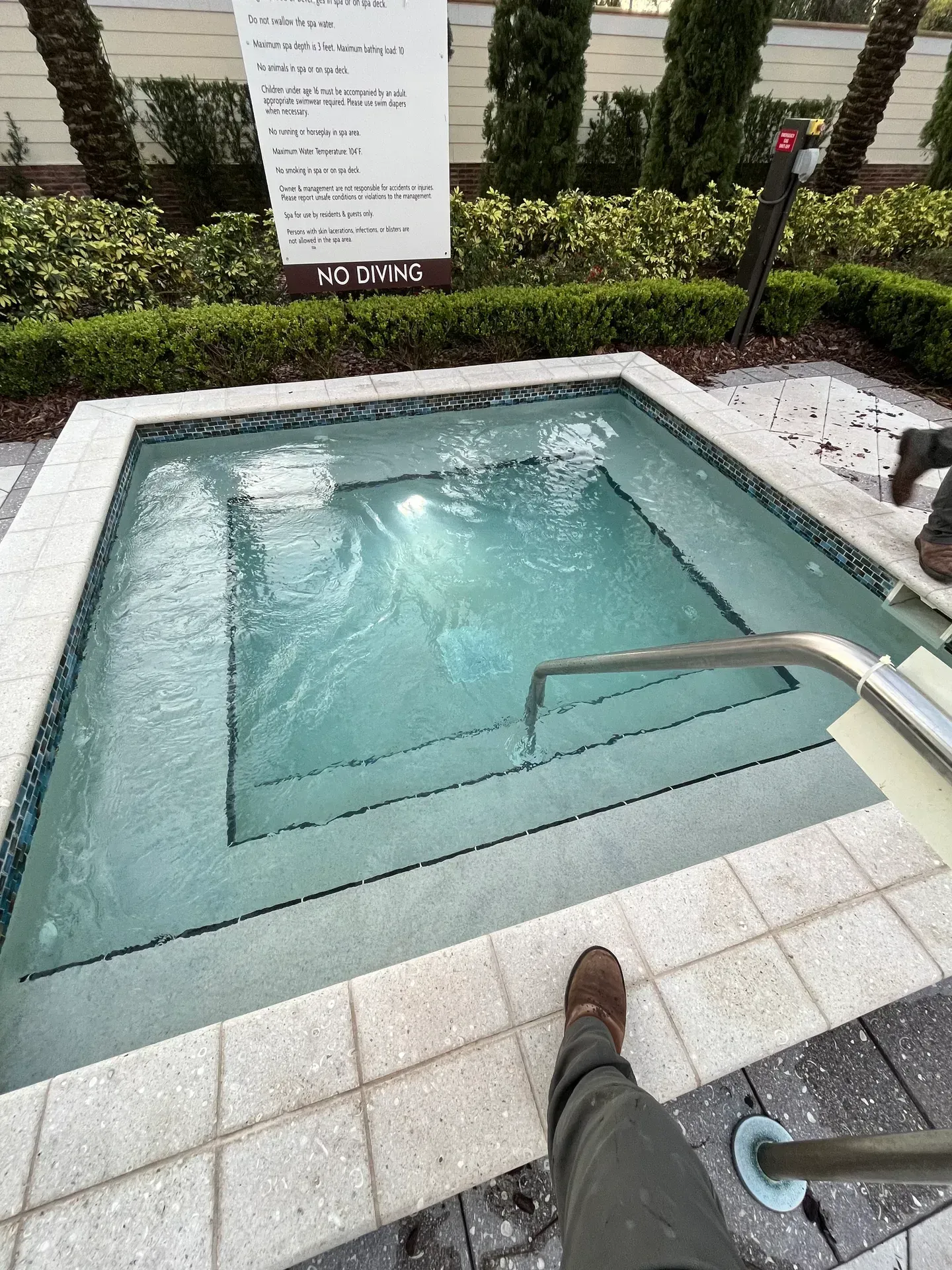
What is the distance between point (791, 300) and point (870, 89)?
4173mm

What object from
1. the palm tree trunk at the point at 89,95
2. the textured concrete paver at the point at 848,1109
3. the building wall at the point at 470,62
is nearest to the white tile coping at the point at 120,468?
the textured concrete paver at the point at 848,1109

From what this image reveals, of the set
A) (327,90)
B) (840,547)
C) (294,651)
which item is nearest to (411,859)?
(294,651)

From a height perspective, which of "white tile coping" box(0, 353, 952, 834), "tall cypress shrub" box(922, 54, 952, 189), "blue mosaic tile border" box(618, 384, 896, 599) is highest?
"tall cypress shrub" box(922, 54, 952, 189)

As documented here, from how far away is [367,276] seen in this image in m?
5.70

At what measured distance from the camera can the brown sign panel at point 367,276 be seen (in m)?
5.50

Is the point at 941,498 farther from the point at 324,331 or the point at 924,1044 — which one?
the point at 324,331

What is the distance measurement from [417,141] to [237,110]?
4.78 m

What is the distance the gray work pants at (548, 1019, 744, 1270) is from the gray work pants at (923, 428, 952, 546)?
309 cm

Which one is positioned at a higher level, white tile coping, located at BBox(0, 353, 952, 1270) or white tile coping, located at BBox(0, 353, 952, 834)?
white tile coping, located at BBox(0, 353, 952, 834)

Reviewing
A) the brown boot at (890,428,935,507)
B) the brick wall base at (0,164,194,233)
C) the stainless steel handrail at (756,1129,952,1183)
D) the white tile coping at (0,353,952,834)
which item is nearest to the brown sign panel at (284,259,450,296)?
the white tile coping at (0,353,952,834)

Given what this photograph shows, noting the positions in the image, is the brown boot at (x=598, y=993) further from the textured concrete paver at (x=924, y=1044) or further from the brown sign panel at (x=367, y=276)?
the brown sign panel at (x=367, y=276)

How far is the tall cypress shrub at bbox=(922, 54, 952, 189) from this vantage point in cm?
809

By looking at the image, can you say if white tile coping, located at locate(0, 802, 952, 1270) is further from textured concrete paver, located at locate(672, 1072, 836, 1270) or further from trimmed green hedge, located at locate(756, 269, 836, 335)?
trimmed green hedge, located at locate(756, 269, 836, 335)

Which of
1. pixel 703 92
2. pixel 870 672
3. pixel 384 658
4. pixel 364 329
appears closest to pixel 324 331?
pixel 364 329
